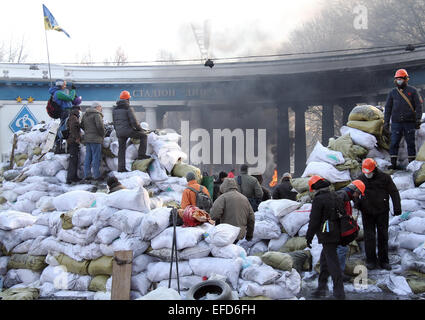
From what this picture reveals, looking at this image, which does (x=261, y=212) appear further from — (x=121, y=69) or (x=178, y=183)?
(x=121, y=69)

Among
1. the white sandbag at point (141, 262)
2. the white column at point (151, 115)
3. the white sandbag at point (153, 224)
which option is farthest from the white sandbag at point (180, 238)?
the white column at point (151, 115)

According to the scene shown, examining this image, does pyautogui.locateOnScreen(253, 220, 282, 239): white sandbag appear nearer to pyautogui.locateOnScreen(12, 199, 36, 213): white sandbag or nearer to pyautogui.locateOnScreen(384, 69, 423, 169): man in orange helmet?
pyautogui.locateOnScreen(384, 69, 423, 169): man in orange helmet

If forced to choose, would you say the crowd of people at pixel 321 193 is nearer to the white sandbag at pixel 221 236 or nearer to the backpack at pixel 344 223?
the backpack at pixel 344 223

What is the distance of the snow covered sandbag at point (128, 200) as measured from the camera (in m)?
5.40

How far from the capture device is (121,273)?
4.73 m

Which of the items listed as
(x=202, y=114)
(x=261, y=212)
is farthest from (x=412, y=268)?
(x=202, y=114)

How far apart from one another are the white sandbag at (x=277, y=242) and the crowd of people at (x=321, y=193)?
0.58 meters

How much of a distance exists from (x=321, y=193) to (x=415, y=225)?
2.00 metres

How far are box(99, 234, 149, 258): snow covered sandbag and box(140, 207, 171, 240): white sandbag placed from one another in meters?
0.09

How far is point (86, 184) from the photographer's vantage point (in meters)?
8.52

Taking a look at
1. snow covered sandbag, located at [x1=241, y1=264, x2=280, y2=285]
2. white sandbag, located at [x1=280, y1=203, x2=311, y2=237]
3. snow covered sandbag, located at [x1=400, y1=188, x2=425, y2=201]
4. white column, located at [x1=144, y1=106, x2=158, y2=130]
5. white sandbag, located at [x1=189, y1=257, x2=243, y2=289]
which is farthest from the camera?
white column, located at [x1=144, y1=106, x2=158, y2=130]

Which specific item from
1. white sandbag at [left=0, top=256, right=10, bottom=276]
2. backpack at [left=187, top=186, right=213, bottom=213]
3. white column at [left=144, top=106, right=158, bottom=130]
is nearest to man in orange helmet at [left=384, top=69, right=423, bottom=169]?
backpack at [left=187, top=186, right=213, bottom=213]

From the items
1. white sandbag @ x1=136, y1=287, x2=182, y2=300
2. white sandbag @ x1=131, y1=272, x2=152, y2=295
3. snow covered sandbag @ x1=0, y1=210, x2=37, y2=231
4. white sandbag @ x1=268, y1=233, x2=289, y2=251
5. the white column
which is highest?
the white column

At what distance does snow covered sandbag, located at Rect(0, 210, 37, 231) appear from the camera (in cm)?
595
